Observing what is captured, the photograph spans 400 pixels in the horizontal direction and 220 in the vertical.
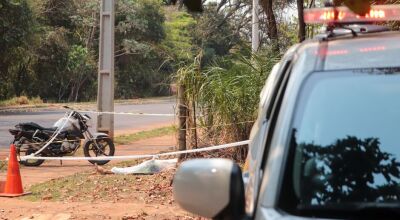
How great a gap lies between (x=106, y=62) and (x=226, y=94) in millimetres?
6242

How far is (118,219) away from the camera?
7867 mm

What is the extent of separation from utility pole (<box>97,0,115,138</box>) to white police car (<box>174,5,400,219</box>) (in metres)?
13.5

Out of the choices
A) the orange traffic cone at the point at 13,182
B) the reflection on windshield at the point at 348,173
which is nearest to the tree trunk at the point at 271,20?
the orange traffic cone at the point at 13,182

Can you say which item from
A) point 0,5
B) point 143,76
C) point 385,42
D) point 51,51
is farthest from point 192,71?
point 143,76

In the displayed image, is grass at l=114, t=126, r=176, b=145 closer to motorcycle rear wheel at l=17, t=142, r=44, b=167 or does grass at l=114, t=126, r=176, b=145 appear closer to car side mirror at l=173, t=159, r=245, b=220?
motorcycle rear wheel at l=17, t=142, r=44, b=167

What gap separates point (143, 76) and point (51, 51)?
39.1 feet

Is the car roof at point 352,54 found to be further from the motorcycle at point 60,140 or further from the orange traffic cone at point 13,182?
the motorcycle at point 60,140

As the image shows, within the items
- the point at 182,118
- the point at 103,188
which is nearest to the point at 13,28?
the point at 182,118

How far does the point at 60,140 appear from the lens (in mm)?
13594

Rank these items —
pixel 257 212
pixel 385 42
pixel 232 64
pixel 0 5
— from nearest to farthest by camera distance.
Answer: pixel 257 212
pixel 385 42
pixel 232 64
pixel 0 5

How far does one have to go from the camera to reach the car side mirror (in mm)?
2504

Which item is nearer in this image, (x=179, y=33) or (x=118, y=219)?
(x=118, y=219)

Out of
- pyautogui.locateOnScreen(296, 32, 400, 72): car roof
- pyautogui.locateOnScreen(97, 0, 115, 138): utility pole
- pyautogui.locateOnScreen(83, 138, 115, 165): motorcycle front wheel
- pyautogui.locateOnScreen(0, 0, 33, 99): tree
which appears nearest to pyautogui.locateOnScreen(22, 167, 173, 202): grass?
pyautogui.locateOnScreen(83, 138, 115, 165): motorcycle front wheel

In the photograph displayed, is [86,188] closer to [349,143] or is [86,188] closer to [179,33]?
[349,143]
